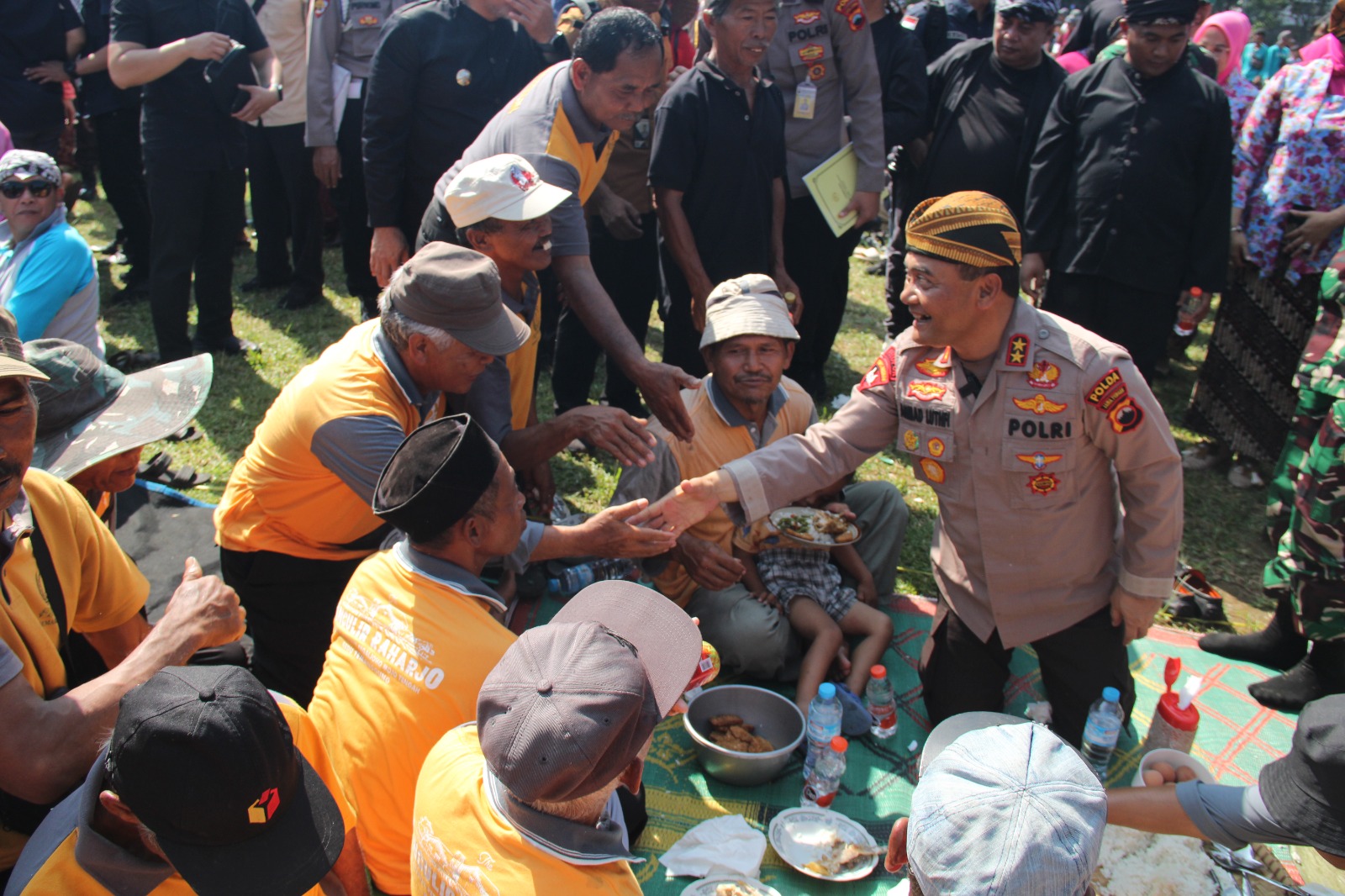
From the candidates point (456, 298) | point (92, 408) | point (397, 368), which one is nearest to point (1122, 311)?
A: point (456, 298)

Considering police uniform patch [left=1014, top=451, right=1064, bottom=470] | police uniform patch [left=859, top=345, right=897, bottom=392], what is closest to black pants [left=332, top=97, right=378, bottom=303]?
police uniform patch [left=859, top=345, right=897, bottom=392]

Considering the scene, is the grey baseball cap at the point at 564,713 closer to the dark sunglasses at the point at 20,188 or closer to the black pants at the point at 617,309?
the black pants at the point at 617,309

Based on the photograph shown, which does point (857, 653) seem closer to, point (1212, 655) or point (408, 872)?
point (1212, 655)

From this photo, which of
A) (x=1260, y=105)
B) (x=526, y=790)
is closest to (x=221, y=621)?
(x=526, y=790)

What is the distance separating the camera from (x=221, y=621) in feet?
8.49

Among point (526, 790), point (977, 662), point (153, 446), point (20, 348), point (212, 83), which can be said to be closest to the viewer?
point (526, 790)

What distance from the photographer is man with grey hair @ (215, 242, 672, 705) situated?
3.16 metres

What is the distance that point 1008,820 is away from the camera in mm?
1790

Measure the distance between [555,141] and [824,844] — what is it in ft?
10.5

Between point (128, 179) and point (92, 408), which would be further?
point (128, 179)

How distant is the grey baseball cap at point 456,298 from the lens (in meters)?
3.19

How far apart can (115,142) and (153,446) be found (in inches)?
141

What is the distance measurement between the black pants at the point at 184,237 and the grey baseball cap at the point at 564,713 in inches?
219

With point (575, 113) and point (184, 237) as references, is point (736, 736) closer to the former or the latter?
point (575, 113)
